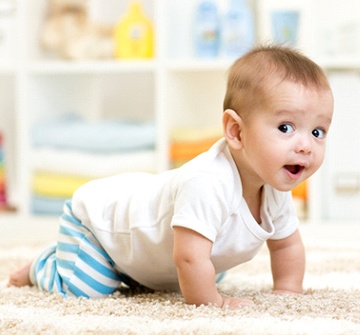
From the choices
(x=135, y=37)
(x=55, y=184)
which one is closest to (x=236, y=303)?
(x=55, y=184)

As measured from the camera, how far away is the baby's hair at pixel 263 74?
3.56 ft

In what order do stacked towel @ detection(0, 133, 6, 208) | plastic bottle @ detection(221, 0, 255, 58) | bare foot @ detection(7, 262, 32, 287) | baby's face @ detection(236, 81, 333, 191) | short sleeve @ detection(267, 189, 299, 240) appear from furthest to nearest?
1. stacked towel @ detection(0, 133, 6, 208)
2. plastic bottle @ detection(221, 0, 255, 58)
3. bare foot @ detection(7, 262, 32, 287)
4. short sleeve @ detection(267, 189, 299, 240)
5. baby's face @ detection(236, 81, 333, 191)

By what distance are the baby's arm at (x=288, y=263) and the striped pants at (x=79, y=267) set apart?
10.5 inches

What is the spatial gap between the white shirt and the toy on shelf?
1.15 m

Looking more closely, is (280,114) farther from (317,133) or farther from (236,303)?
A: (236,303)

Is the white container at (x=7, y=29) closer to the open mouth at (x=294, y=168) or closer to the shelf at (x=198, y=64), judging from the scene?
the shelf at (x=198, y=64)

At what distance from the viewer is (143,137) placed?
218 centimetres

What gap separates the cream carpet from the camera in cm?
96

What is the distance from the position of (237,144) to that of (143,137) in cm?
108

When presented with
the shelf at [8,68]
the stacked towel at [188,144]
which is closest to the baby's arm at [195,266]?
the stacked towel at [188,144]

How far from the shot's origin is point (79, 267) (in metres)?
1.23

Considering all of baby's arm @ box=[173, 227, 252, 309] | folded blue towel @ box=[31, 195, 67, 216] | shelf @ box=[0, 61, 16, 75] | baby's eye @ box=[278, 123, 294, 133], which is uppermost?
shelf @ box=[0, 61, 16, 75]

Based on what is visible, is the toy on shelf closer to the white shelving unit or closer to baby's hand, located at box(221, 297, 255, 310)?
the white shelving unit

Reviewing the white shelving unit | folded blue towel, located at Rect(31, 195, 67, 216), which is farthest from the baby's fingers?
folded blue towel, located at Rect(31, 195, 67, 216)
